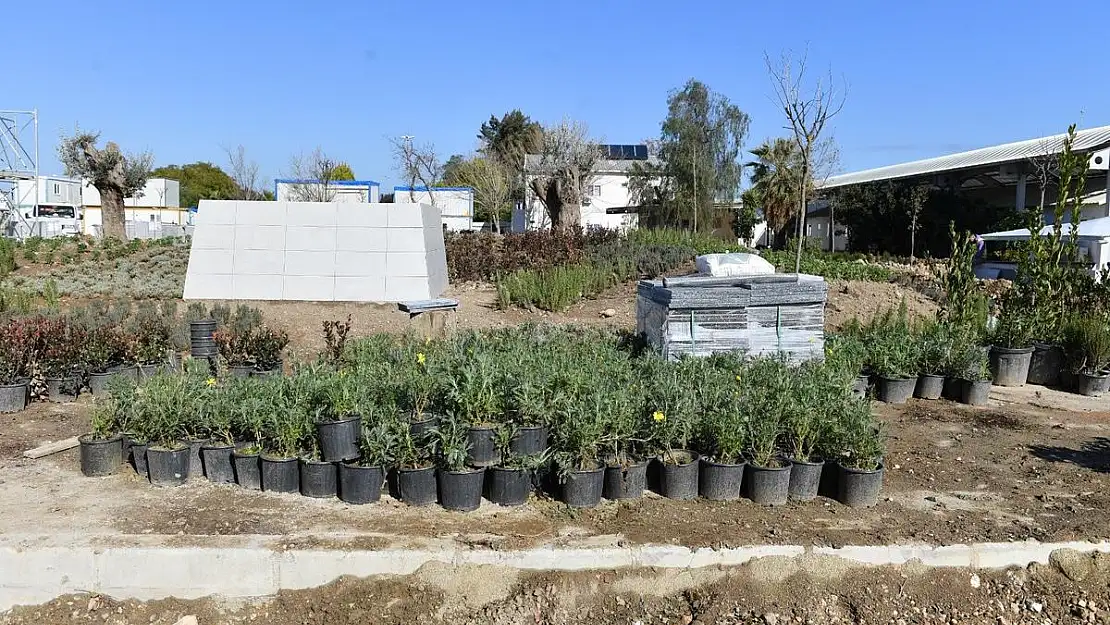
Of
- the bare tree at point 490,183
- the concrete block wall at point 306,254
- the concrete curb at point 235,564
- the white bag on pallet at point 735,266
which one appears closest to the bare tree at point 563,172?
the bare tree at point 490,183

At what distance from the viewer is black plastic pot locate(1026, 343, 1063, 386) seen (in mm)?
7738

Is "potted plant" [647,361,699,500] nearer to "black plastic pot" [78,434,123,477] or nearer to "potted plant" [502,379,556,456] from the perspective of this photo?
"potted plant" [502,379,556,456]

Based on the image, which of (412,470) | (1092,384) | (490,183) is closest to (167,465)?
(412,470)

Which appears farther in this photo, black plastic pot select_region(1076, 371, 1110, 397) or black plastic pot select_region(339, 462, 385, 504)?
black plastic pot select_region(1076, 371, 1110, 397)

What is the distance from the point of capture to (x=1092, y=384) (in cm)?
737

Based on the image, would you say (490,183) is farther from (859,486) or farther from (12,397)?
(859,486)

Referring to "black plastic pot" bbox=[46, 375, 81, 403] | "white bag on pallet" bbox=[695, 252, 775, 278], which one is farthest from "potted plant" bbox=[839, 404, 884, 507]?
"black plastic pot" bbox=[46, 375, 81, 403]

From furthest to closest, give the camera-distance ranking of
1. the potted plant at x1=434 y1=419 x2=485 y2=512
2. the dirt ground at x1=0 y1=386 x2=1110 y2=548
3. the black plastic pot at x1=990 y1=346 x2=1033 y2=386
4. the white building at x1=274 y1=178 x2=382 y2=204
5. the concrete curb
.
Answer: the white building at x1=274 y1=178 x2=382 y2=204, the black plastic pot at x1=990 y1=346 x2=1033 y2=386, the potted plant at x1=434 y1=419 x2=485 y2=512, the dirt ground at x1=0 y1=386 x2=1110 y2=548, the concrete curb

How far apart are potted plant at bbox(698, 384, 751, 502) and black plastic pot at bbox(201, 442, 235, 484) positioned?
8.58 feet

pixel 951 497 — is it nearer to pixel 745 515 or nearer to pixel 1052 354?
pixel 745 515

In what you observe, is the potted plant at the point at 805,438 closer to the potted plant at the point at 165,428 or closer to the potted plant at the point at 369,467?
the potted plant at the point at 369,467

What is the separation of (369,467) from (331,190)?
3073cm

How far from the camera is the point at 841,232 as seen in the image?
3559cm

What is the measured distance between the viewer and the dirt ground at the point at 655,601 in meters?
3.41
